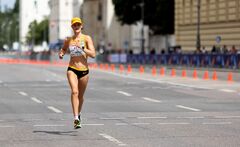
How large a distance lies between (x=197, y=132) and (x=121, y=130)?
4.57 ft

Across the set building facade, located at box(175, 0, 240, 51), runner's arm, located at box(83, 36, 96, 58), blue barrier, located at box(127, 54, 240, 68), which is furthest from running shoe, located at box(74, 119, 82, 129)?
building facade, located at box(175, 0, 240, 51)

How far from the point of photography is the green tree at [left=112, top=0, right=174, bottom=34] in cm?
8944

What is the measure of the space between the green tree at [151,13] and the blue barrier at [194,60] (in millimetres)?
12022

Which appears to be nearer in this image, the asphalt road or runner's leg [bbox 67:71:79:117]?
the asphalt road

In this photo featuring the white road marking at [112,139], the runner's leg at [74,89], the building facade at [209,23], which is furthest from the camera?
the building facade at [209,23]

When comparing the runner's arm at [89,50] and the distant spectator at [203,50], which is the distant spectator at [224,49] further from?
the runner's arm at [89,50]

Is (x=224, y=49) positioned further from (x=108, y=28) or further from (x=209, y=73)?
(x=108, y=28)

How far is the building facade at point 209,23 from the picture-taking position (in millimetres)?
59906

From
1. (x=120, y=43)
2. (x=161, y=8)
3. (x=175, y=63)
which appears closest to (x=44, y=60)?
(x=120, y=43)

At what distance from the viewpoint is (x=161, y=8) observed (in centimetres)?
8931

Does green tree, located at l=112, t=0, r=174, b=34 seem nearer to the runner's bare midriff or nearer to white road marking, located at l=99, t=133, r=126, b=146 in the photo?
the runner's bare midriff

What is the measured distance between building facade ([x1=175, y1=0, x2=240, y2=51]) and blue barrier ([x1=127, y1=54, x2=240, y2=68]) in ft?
6.41

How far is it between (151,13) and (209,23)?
29.2m

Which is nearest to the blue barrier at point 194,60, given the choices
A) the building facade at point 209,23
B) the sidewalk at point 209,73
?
the sidewalk at point 209,73
